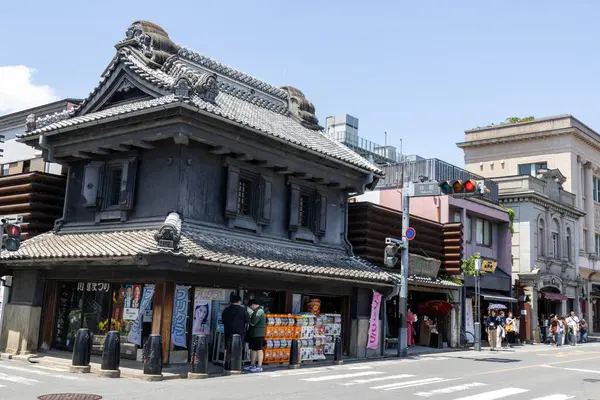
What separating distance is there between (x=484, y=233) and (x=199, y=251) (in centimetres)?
2431

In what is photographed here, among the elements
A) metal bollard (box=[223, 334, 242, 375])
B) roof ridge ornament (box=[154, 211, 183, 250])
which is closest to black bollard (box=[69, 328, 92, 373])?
roof ridge ornament (box=[154, 211, 183, 250])

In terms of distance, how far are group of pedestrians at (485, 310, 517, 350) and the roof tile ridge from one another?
15977 millimetres

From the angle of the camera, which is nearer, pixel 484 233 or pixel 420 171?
pixel 420 171

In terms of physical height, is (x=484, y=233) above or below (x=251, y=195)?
above

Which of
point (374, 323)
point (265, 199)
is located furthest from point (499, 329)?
point (265, 199)

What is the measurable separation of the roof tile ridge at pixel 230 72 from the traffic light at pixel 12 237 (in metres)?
9.59

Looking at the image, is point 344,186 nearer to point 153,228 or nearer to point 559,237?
point 153,228

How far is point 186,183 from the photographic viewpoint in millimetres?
17781

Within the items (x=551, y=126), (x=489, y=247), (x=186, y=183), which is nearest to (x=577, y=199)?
(x=551, y=126)

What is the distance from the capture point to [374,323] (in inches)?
897

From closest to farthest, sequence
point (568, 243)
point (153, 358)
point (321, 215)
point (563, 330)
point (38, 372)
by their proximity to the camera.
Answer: point (153, 358) → point (38, 372) → point (321, 215) → point (563, 330) → point (568, 243)

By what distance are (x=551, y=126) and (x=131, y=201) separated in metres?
40.9

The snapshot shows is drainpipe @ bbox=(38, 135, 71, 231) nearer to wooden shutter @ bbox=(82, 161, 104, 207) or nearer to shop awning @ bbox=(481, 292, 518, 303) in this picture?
wooden shutter @ bbox=(82, 161, 104, 207)

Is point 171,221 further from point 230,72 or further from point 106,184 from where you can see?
point 230,72
